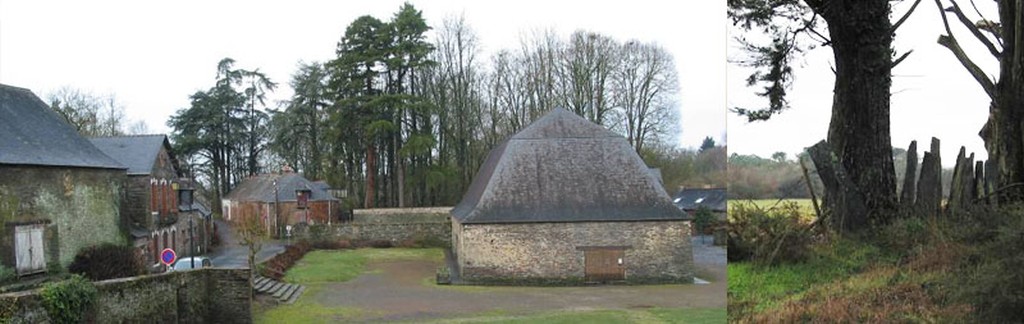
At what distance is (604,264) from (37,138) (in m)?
12.3

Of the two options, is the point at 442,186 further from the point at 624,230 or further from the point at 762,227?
the point at 762,227

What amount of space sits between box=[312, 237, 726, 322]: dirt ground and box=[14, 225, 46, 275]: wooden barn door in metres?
4.94

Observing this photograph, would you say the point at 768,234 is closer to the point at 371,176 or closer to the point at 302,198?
the point at 302,198

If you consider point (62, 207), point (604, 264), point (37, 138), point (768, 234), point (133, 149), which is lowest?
→ point (604, 264)

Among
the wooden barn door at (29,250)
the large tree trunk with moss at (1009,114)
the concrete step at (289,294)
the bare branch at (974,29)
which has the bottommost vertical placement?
the concrete step at (289,294)

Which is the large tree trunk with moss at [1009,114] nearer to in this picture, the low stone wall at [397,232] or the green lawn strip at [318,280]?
the green lawn strip at [318,280]

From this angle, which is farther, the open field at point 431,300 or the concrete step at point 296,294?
the concrete step at point 296,294

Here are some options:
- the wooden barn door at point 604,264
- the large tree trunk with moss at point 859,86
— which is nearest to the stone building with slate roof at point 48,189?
the wooden barn door at point 604,264

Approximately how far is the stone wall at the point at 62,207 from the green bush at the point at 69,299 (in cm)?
426

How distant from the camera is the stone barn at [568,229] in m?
16.9

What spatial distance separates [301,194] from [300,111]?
133 centimetres

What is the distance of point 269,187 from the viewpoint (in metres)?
9.96

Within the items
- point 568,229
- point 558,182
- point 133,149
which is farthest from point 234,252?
point 558,182

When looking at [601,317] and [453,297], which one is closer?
[601,317]
